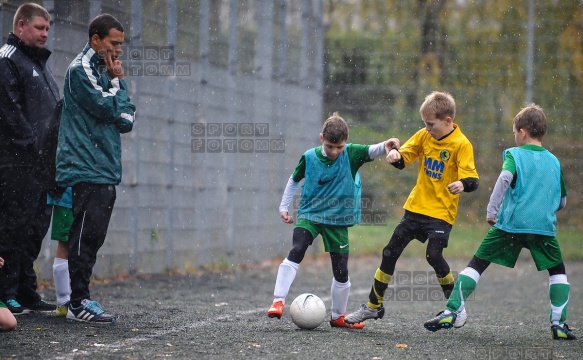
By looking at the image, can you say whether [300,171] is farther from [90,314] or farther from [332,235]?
[90,314]

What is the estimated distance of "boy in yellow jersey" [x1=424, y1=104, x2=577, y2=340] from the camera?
654 cm

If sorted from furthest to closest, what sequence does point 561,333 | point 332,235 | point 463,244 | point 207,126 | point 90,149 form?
point 463,244 < point 207,126 < point 332,235 < point 90,149 < point 561,333

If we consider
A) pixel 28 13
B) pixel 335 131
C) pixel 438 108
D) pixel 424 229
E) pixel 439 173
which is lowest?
pixel 424 229

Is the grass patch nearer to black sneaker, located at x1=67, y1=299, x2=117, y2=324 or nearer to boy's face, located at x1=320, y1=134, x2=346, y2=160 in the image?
boy's face, located at x1=320, y1=134, x2=346, y2=160

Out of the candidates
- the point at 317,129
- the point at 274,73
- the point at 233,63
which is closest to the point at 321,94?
the point at 317,129

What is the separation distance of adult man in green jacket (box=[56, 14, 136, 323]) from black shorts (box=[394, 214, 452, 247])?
2138 millimetres

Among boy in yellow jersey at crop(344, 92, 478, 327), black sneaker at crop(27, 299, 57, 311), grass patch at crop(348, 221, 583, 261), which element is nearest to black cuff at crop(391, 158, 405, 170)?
boy in yellow jersey at crop(344, 92, 478, 327)

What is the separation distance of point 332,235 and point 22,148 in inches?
94.4

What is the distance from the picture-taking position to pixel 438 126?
697 cm

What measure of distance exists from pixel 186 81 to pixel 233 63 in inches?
56.0

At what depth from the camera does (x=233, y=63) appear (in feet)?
46.0

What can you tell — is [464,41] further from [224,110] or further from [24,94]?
[24,94]

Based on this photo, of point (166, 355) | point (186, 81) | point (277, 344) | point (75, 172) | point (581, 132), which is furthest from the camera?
point (581, 132)

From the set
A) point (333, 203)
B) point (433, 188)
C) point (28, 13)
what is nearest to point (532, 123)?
point (433, 188)
